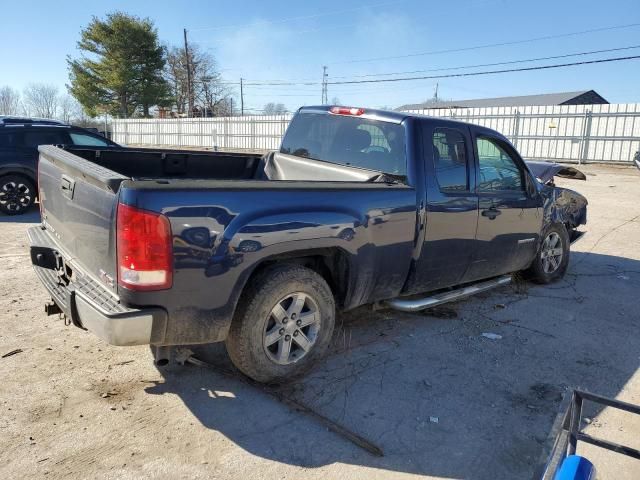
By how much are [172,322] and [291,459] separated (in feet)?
3.23

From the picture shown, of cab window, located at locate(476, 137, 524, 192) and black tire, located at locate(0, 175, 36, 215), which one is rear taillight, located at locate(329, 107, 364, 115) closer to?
cab window, located at locate(476, 137, 524, 192)

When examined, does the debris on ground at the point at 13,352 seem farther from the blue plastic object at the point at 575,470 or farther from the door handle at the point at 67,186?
the blue plastic object at the point at 575,470

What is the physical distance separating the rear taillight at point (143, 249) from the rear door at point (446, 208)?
6.86 feet

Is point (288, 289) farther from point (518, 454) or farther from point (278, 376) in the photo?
point (518, 454)

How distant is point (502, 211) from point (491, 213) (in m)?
0.21

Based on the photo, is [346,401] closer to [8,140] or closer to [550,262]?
[550,262]

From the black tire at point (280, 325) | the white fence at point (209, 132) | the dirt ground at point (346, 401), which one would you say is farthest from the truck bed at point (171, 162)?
the white fence at point (209, 132)

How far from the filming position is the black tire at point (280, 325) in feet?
10.6

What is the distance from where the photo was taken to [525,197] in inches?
206

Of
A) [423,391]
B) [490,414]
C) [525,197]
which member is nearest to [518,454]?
[490,414]

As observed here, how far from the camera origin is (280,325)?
3416mm

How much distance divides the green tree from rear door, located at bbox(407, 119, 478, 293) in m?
45.7

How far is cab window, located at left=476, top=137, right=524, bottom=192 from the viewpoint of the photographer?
15.5 feet

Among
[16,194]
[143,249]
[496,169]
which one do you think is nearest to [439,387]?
[143,249]
